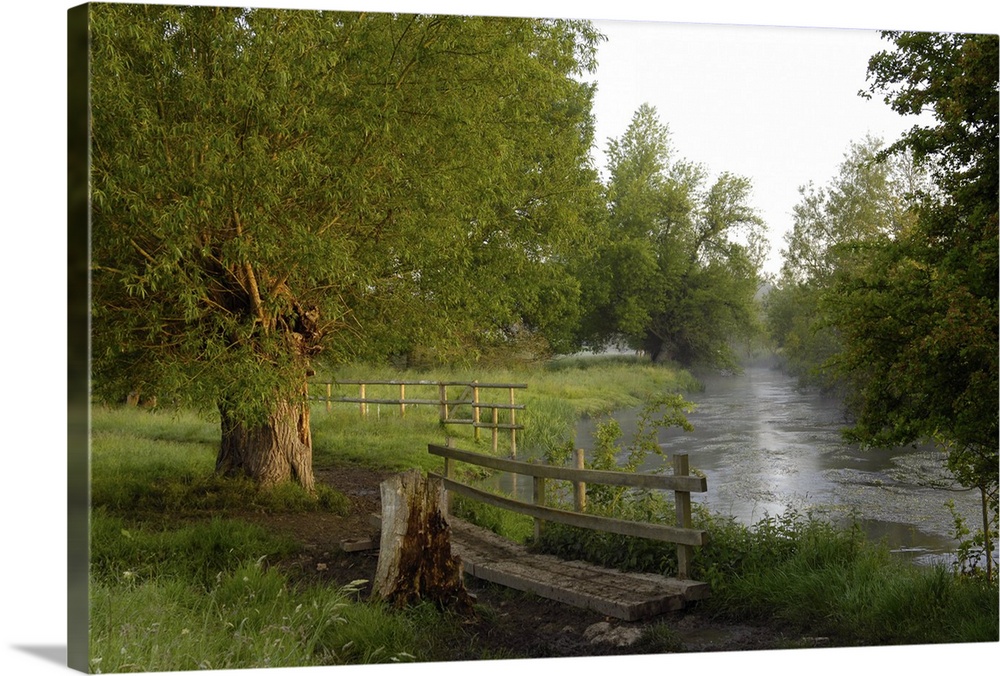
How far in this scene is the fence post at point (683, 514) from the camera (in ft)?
23.2

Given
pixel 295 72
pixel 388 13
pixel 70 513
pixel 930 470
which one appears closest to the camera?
pixel 70 513

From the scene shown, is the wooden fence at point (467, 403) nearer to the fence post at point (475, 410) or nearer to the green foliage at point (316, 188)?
the fence post at point (475, 410)

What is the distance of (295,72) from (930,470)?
5.07m

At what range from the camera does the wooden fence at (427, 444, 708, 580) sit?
707 cm

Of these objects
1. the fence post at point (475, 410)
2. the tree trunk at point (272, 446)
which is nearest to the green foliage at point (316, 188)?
the tree trunk at point (272, 446)

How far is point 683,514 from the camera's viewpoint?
7145mm

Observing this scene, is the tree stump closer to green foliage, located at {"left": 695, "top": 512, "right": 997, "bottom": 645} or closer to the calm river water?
the calm river water

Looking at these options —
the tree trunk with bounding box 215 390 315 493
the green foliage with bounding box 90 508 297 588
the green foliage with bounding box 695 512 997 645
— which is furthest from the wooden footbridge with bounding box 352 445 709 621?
the green foliage with bounding box 90 508 297 588

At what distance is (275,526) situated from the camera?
23.1 feet

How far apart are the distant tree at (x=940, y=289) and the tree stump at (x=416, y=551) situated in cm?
295

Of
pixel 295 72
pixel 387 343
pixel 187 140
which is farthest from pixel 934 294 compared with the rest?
pixel 187 140

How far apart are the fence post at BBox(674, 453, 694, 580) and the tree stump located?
1.38 metres

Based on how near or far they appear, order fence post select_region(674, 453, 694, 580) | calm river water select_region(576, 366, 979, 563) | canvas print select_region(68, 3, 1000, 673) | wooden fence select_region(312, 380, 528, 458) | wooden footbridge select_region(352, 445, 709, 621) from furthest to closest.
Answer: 1. wooden fence select_region(312, 380, 528, 458)
2. calm river water select_region(576, 366, 979, 563)
3. fence post select_region(674, 453, 694, 580)
4. wooden footbridge select_region(352, 445, 709, 621)
5. canvas print select_region(68, 3, 1000, 673)

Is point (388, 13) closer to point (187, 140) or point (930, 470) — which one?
point (187, 140)
